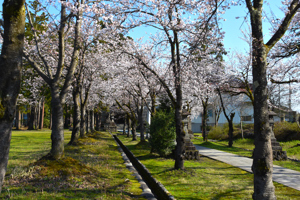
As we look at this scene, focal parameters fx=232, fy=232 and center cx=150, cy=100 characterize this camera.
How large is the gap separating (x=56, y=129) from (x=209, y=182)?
551 cm

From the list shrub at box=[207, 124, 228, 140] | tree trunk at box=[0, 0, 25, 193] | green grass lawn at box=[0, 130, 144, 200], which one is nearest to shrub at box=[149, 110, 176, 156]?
green grass lawn at box=[0, 130, 144, 200]

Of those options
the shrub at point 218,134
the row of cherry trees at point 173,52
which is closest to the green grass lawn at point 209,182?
the row of cherry trees at point 173,52

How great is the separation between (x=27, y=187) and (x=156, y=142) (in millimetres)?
7773

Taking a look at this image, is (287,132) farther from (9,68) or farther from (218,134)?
(9,68)

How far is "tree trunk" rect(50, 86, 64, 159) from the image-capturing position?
7797 mm

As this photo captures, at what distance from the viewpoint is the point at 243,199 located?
5.95m

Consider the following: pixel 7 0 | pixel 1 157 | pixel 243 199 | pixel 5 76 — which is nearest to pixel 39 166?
pixel 1 157

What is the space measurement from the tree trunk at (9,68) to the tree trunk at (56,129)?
4.53 meters

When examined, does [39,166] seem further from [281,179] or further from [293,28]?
[293,28]

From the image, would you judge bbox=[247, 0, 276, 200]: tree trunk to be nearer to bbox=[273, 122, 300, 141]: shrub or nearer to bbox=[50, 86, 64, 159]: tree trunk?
bbox=[50, 86, 64, 159]: tree trunk

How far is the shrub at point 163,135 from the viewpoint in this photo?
12562mm

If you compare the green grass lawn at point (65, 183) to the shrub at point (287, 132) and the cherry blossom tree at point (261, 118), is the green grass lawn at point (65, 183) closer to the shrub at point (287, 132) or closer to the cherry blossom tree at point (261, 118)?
the cherry blossom tree at point (261, 118)

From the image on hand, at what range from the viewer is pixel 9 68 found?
3420 mm

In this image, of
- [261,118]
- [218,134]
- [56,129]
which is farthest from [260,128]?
[218,134]
